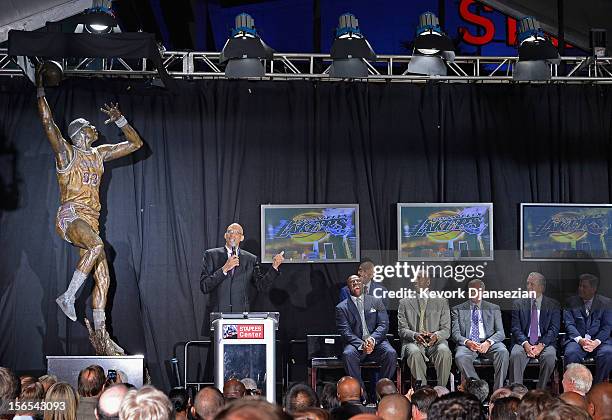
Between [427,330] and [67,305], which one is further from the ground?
[67,305]

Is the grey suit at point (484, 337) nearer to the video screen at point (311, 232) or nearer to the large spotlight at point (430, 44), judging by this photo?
the video screen at point (311, 232)

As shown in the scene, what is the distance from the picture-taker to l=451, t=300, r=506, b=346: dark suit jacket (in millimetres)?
9180

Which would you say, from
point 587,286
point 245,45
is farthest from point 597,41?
point 245,45

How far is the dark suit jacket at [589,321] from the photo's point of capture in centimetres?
916

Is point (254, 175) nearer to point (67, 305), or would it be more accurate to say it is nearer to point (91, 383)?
point (67, 305)

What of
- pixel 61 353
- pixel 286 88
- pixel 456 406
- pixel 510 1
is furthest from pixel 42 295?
pixel 456 406

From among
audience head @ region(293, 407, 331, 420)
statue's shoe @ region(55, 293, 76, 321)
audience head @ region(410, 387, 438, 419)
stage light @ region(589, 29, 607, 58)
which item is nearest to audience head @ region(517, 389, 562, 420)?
audience head @ region(293, 407, 331, 420)

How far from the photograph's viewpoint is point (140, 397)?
2.43 m

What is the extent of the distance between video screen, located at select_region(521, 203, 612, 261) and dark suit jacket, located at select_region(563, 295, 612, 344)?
30.6 inches

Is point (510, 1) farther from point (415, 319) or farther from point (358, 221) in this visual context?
point (415, 319)

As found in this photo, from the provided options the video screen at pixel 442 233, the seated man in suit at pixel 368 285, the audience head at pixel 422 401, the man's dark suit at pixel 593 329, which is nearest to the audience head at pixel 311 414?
the audience head at pixel 422 401

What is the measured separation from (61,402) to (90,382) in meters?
1.05

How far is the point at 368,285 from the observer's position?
943cm

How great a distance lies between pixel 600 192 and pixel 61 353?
19.0 ft
